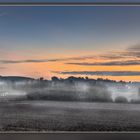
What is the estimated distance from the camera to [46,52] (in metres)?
6.51

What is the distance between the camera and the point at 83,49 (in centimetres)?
654

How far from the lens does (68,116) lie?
652cm

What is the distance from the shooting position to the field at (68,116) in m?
6.51

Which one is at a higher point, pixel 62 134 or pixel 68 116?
pixel 68 116

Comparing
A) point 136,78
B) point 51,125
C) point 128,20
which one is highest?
point 128,20

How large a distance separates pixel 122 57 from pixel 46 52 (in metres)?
0.69

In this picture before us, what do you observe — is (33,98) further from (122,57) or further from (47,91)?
(122,57)

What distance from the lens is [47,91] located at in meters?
6.57

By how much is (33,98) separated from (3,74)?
350 millimetres

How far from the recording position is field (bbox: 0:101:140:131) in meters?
6.51

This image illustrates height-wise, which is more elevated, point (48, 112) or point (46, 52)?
point (46, 52)

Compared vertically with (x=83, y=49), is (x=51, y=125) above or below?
below

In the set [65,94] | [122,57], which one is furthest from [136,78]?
[65,94]

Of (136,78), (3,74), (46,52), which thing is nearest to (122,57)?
(136,78)
